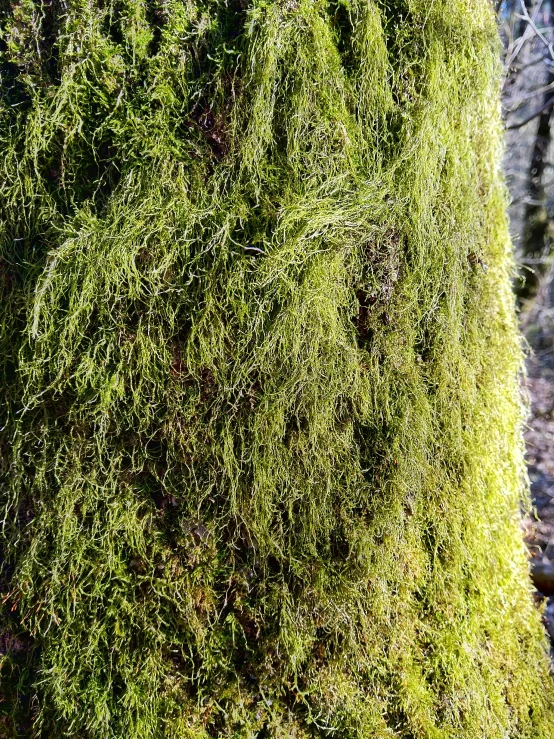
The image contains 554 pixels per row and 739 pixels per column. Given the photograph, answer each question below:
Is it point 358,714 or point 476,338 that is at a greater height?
point 476,338

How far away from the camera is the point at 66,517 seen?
1508mm

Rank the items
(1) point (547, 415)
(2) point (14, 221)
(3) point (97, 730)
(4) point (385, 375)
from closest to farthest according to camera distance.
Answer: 1. (3) point (97, 730)
2. (2) point (14, 221)
3. (4) point (385, 375)
4. (1) point (547, 415)

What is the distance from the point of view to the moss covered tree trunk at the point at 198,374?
151 cm

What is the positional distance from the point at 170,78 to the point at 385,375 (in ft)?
3.50

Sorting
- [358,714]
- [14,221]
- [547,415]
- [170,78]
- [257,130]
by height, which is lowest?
[547,415]

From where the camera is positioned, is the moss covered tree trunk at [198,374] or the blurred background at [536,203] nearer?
the moss covered tree trunk at [198,374]

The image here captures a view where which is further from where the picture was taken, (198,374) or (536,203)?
(536,203)

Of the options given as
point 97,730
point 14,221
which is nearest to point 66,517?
point 97,730

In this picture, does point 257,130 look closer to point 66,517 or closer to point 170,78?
point 170,78

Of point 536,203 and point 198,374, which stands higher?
point 198,374

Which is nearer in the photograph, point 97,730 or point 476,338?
point 97,730

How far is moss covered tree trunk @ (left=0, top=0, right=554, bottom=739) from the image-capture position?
59.4 inches

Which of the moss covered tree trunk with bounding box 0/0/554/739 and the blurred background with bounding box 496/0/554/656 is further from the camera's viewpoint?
the blurred background with bounding box 496/0/554/656

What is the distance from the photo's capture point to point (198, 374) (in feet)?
5.04
